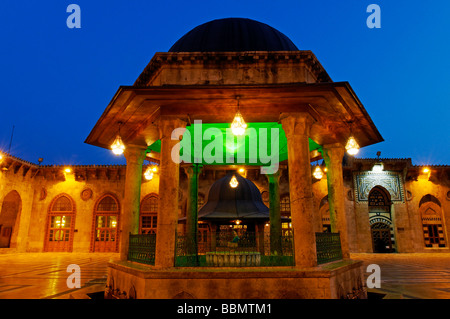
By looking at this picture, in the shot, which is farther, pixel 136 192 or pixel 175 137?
pixel 136 192

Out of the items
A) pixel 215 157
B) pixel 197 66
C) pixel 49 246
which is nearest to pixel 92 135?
pixel 197 66

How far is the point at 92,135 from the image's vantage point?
27.0ft

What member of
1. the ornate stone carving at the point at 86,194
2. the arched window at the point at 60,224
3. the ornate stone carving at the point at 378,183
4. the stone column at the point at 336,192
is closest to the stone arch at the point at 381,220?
the ornate stone carving at the point at 378,183

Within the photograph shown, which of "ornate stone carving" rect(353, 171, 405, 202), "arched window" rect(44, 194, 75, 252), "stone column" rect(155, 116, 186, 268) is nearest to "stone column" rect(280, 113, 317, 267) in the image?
"stone column" rect(155, 116, 186, 268)

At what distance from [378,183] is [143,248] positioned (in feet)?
73.5

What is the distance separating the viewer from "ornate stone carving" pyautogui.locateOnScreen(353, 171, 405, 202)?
23766 millimetres

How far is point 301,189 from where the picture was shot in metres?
6.08

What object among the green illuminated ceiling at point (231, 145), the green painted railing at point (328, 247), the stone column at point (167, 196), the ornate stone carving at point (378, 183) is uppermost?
the ornate stone carving at point (378, 183)

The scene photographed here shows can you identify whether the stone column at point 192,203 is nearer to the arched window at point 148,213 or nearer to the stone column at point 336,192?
the stone column at point 336,192

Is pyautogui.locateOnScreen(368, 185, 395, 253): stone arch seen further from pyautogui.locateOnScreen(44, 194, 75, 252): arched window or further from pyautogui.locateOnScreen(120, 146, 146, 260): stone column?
pyautogui.locateOnScreen(44, 194, 75, 252): arched window

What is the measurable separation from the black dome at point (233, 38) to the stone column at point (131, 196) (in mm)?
3280

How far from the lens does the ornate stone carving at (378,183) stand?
2377cm

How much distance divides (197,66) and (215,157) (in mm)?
4738

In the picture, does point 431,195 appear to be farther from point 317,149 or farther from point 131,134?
point 131,134
